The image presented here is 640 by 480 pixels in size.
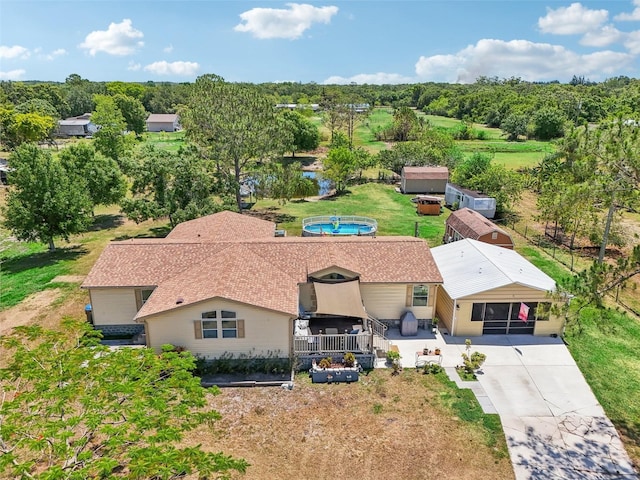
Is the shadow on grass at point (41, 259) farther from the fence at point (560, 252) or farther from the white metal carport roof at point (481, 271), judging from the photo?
the fence at point (560, 252)

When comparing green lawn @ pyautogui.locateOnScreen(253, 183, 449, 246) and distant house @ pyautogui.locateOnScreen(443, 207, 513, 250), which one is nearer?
distant house @ pyautogui.locateOnScreen(443, 207, 513, 250)

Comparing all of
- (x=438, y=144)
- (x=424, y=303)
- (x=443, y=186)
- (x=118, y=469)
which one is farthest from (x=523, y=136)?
(x=118, y=469)

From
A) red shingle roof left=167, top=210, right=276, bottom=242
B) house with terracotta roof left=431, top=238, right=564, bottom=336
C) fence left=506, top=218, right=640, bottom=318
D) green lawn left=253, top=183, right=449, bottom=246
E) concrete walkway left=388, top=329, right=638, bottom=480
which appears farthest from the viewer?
green lawn left=253, top=183, right=449, bottom=246

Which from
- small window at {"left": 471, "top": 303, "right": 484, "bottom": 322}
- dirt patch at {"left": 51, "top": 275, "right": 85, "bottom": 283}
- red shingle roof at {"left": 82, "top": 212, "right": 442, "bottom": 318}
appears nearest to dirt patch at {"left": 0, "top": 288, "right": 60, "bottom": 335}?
dirt patch at {"left": 51, "top": 275, "right": 85, "bottom": 283}

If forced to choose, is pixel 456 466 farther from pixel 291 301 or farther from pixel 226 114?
pixel 226 114

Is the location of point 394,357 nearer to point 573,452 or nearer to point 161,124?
point 573,452

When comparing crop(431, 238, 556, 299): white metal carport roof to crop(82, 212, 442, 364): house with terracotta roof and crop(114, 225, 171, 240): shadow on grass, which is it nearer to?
crop(82, 212, 442, 364): house with terracotta roof

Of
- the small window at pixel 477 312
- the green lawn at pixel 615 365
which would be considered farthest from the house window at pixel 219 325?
the green lawn at pixel 615 365
